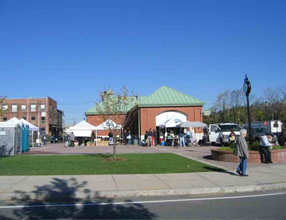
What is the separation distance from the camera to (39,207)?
727 cm

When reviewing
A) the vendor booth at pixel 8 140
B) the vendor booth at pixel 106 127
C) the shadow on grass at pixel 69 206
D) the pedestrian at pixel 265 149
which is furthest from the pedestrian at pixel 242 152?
the vendor booth at pixel 8 140

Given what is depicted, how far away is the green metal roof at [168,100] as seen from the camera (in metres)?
35.9

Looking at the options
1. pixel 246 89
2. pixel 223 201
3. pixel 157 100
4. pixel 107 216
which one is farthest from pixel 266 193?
pixel 157 100

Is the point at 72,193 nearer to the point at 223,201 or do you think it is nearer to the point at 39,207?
the point at 39,207

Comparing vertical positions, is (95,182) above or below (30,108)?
below

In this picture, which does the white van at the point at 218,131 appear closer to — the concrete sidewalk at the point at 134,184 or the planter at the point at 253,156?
the planter at the point at 253,156

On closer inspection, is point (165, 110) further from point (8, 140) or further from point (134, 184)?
point (134, 184)

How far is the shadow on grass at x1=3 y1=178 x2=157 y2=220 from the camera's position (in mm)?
6492

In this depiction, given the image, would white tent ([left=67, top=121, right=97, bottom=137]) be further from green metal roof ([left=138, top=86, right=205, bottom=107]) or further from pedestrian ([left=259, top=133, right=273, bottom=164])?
pedestrian ([left=259, top=133, right=273, bottom=164])

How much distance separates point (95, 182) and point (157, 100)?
2724 cm

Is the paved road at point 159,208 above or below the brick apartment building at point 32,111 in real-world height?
below

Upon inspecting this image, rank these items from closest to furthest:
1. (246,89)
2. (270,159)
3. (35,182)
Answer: (35,182) → (270,159) → (246,89)

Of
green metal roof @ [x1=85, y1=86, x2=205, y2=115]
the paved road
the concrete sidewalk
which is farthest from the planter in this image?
green metal roof @ [x1=85, y1=86, x2=205, y2=115]

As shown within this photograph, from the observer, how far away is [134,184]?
936cm
